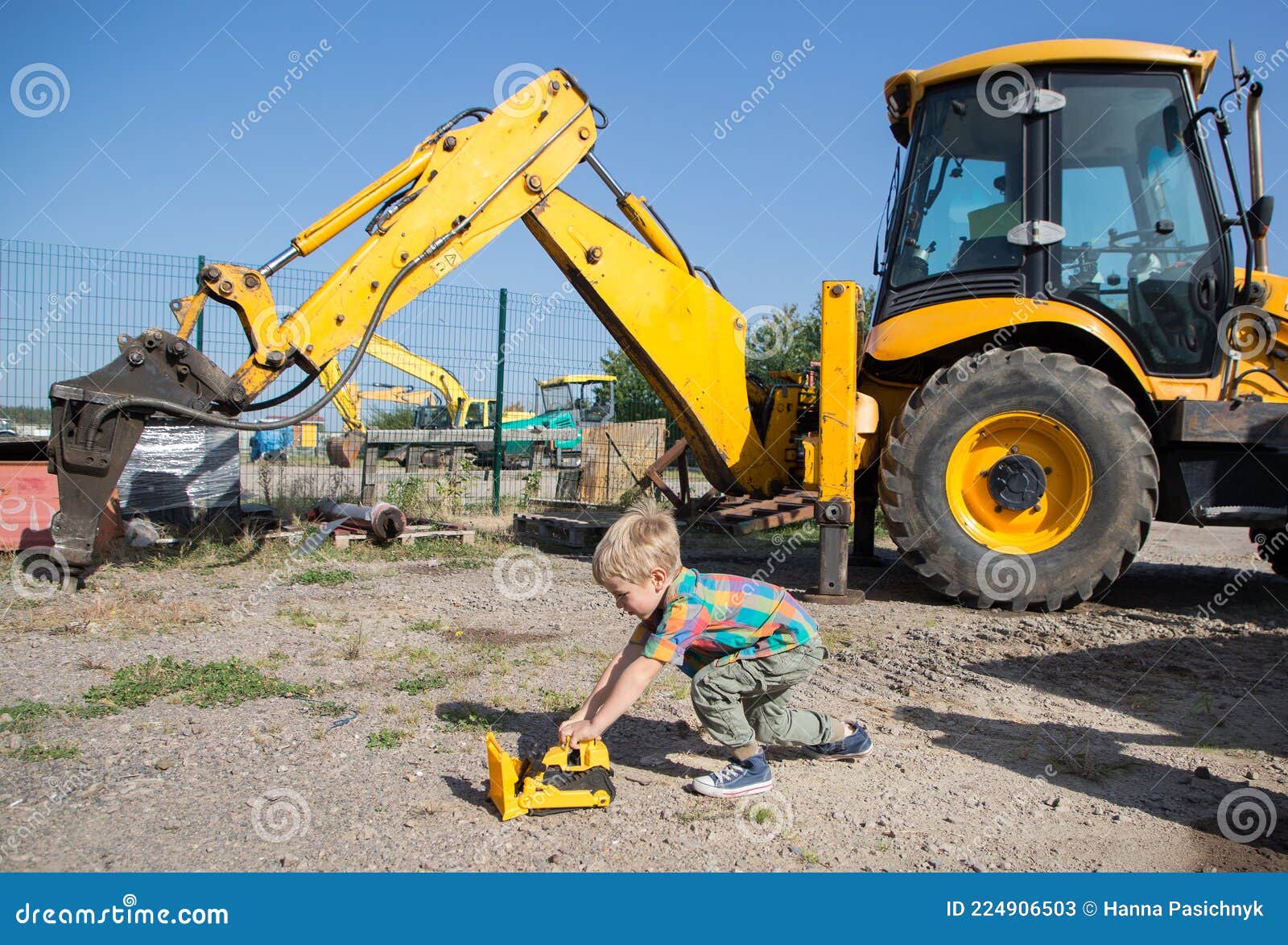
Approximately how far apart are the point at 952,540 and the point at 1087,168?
244cm

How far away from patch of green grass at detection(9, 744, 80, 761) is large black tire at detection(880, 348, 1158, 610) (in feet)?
14.4

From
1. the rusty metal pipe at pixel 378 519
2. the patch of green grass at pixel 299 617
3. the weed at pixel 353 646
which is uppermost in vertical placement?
the rusty metal pipe at pixel 378 519

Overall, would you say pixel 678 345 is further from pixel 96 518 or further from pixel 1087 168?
pixel 96 518

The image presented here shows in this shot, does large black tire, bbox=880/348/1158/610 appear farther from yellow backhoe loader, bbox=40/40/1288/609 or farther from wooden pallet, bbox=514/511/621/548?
wooden pallet, bbox=514/511/621/548

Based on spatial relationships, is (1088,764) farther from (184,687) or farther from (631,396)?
(631,396)

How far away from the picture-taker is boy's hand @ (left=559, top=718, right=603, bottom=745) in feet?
9.73

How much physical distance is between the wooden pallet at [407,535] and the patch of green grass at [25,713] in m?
4.26

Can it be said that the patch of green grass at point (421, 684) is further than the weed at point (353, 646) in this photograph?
No

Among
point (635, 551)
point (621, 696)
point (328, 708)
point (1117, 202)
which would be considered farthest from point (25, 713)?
point (1117, 202)

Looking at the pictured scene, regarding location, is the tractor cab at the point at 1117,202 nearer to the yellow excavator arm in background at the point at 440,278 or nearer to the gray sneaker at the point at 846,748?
the yellow excavator arm in background at the point at 440,278

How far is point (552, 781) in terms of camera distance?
298 centimetres

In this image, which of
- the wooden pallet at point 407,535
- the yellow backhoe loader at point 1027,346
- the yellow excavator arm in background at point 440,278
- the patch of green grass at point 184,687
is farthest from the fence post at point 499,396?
the patch of green grass at point 184,687

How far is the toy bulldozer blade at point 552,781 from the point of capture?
291 centimetres

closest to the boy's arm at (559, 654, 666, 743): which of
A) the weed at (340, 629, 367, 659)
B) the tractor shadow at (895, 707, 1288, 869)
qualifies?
the tractor shadow at (895, 707, 1288, 869)
